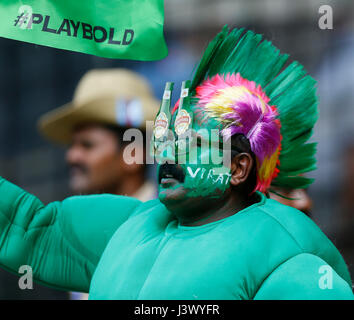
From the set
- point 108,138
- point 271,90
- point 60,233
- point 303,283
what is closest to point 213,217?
point 303,283

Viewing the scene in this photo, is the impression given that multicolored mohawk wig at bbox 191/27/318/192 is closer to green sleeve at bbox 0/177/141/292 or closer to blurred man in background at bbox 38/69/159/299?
green sleeve at bbox 0/177/141/292

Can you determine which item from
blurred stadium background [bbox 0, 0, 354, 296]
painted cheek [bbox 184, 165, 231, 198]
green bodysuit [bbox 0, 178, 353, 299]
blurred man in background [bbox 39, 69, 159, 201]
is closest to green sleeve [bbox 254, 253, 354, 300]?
green bodysuit [bbox 0, 178, 353, 299]

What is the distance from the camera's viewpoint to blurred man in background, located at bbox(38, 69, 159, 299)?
13.8 ft

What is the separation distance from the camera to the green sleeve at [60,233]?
2537 millimetres

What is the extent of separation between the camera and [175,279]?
6.94 ft

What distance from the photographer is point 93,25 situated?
7.99ft

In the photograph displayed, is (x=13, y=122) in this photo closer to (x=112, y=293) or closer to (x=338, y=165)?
(x=338, y=165)

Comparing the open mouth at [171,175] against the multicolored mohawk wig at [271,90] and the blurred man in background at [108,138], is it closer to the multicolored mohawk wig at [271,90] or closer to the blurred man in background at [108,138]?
the multicolored mohawk wig at [271,90]

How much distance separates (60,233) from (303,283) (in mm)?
912

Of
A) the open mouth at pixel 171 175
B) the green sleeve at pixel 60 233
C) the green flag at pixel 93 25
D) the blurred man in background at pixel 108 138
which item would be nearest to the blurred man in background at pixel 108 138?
the blurred man in background at pixel 108 138

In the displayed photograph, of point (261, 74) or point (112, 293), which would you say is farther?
point (261, 74)

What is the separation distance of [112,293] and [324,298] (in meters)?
0.60

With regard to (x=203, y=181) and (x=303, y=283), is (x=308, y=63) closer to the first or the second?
(x=203, y=181)
